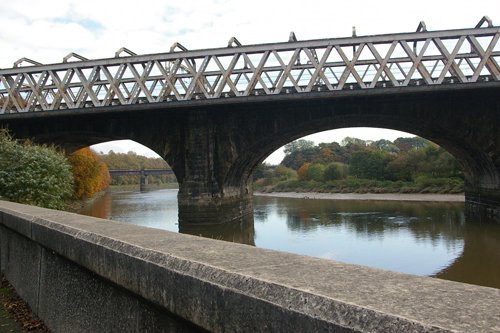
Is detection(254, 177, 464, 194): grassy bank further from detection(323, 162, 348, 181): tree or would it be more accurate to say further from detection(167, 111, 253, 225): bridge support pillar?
detection(167, 111, 253, 225): bridge support pillar

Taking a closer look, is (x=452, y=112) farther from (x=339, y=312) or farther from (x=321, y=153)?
(x=321, y=153)

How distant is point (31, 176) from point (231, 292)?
642 inches

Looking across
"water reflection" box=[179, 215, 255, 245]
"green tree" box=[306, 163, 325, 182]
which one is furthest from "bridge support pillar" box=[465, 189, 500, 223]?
"green tree" box=[306, 163, 325, 182]

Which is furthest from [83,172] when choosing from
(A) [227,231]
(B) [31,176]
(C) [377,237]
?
(C) [377,237]

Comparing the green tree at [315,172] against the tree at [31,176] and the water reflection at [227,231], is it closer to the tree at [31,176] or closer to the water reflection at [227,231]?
the water reflection at [227,231]

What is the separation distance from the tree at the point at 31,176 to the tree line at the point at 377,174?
44470mm

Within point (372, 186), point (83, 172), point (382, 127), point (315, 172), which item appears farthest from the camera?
point (315, 172)

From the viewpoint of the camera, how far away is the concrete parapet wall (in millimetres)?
1425

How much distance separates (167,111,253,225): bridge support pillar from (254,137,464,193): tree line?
3330 centimetres

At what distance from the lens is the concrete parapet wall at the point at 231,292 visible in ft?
4.67

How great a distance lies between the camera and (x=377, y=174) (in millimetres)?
Result: 67500

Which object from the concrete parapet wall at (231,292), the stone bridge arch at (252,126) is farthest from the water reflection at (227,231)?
the concrete parapet wall at (231,292)

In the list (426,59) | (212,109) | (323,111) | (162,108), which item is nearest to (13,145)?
(162,108)

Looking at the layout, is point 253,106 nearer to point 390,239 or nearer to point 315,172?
point 390,239
